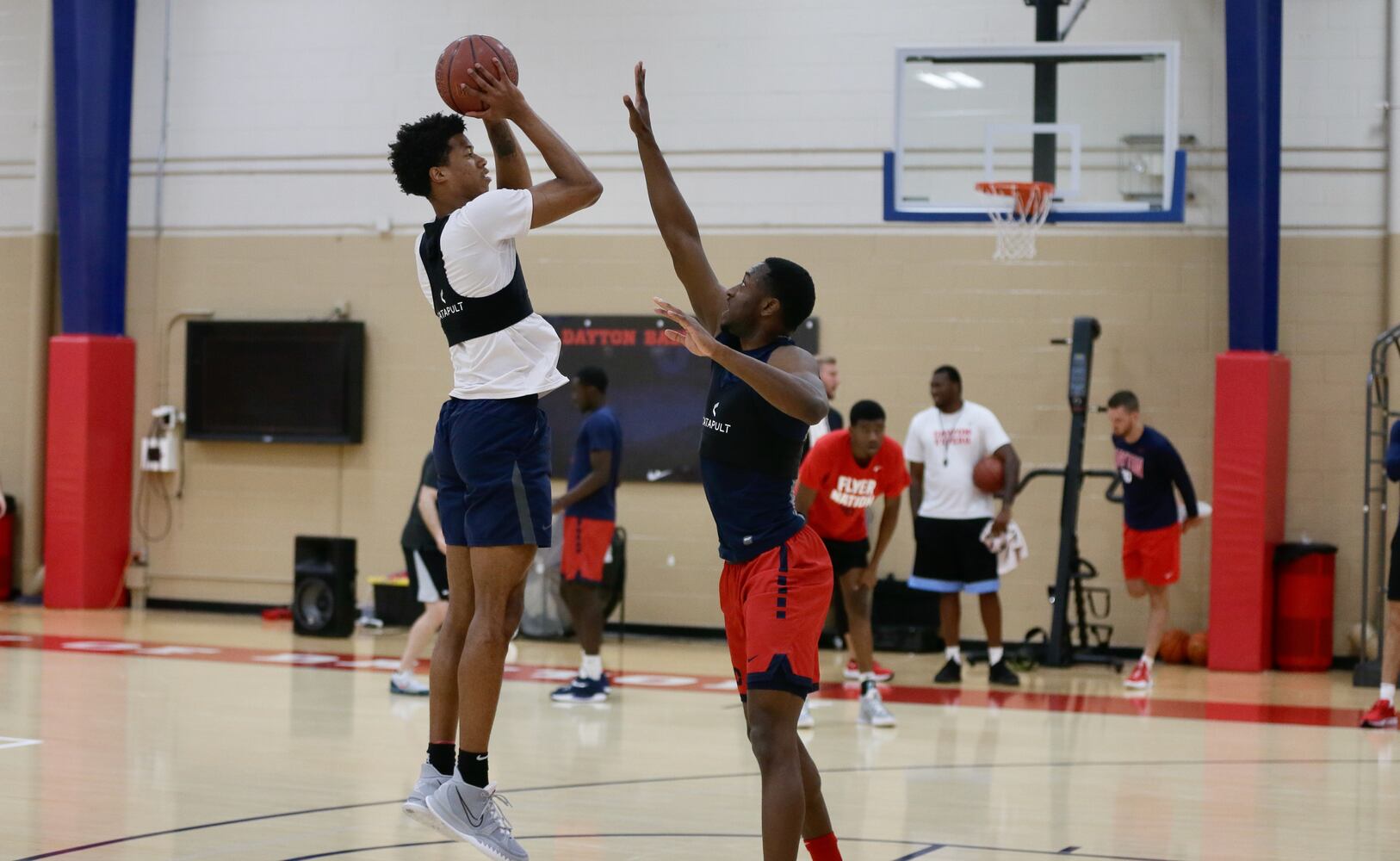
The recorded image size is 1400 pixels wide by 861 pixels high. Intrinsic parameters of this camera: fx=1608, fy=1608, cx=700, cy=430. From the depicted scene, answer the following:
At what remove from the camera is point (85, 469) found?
13.1 m

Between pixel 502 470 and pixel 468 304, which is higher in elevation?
pixel 468 304

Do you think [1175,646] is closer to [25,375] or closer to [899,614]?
[899,614]

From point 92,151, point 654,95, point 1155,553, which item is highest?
point 654,95

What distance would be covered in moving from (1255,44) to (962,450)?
337 cm

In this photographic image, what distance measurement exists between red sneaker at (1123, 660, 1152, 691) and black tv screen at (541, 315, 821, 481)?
3446 millimetres

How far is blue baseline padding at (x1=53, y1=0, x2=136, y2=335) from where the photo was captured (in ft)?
42.0

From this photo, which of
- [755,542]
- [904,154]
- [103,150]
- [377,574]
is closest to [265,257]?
[103,150]

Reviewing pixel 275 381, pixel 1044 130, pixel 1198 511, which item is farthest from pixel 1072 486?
pixel 275 381

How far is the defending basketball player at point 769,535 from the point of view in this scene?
4145 millimetres

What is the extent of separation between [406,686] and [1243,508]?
5662 mm

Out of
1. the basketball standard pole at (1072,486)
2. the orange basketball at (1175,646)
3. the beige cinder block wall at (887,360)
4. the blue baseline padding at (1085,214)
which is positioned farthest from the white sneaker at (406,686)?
the orange basketball at (1175,646)

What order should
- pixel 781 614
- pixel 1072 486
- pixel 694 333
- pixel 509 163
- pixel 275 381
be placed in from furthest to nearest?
pixel 275 381 → pixel 1072 486 → pixel 509 163 → pixel 781 614 → pixel 694 333

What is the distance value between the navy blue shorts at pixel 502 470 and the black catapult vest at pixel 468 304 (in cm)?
22

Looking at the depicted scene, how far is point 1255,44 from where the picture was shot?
10586mm
